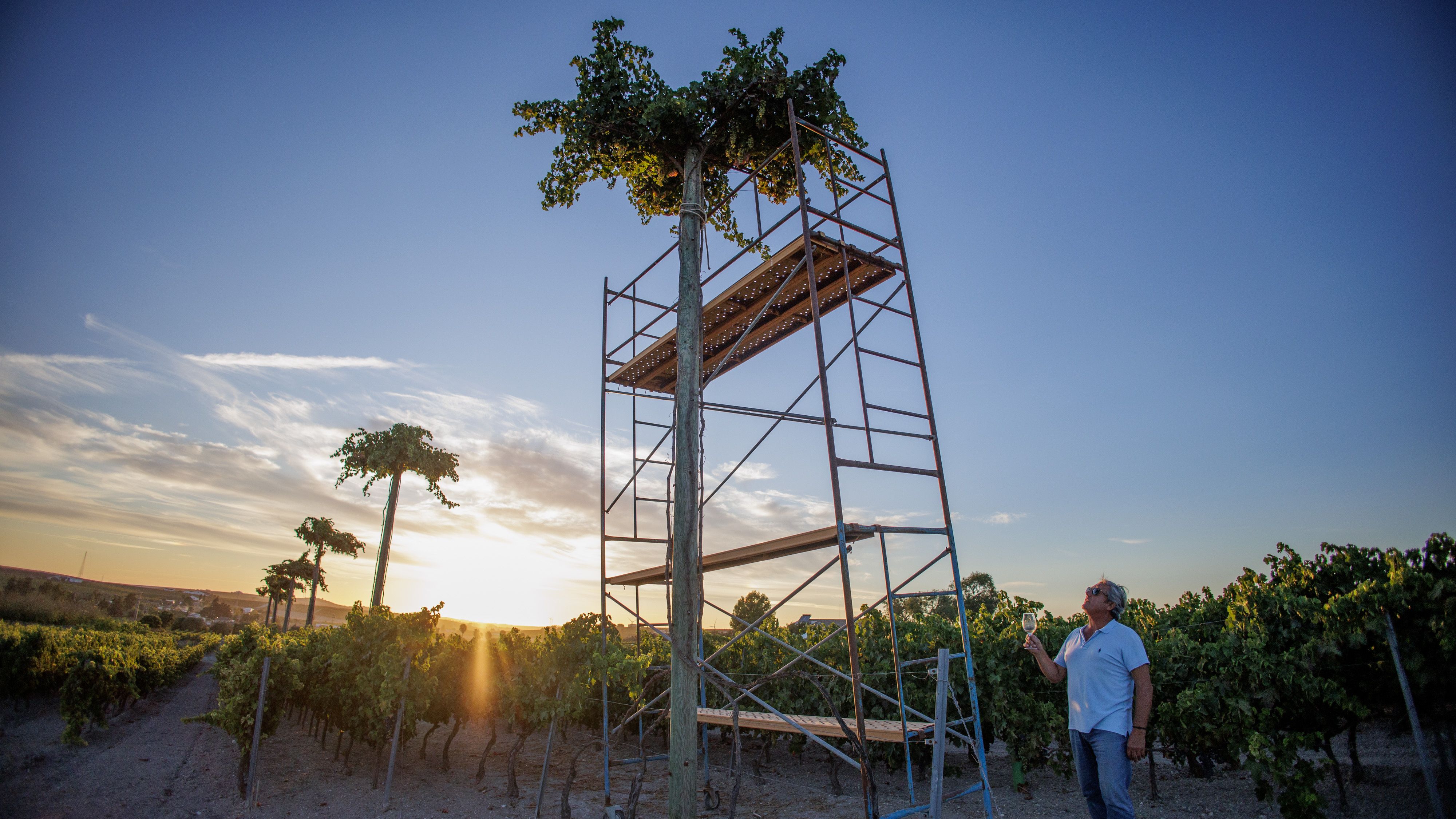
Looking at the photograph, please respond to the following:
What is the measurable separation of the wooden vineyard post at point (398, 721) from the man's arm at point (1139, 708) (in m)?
9.99

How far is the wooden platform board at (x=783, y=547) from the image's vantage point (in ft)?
18.2

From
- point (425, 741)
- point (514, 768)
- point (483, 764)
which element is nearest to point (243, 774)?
point (425, 741)

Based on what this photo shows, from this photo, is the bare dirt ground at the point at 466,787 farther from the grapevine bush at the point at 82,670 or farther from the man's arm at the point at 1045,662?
the man's arm at the point at 1045,662

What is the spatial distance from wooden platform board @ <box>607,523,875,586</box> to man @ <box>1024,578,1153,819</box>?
1714 mm

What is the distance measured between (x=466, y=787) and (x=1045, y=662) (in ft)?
34.1

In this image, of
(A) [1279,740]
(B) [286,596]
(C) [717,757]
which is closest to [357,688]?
(C) [717,757]

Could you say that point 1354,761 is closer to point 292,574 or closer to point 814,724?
point 814,724

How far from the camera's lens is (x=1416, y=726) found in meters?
6.01

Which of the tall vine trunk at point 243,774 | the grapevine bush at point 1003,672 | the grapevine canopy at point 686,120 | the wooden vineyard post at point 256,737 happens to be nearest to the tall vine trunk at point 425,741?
the grapevine bush at point 1003,672

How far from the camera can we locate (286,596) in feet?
121

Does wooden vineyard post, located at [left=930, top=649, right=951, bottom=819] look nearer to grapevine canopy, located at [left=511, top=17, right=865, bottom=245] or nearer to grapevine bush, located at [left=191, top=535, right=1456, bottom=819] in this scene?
grapevine bush, located at [left=191, top=535, right=1456, bottom=819]

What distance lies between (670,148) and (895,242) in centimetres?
310

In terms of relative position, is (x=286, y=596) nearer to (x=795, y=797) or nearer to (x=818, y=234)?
(x=795, y=797)

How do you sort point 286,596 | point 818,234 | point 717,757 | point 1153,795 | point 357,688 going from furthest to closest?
point 286,596, point 717,757, point 357,688, point 1153,795, point 818,234
